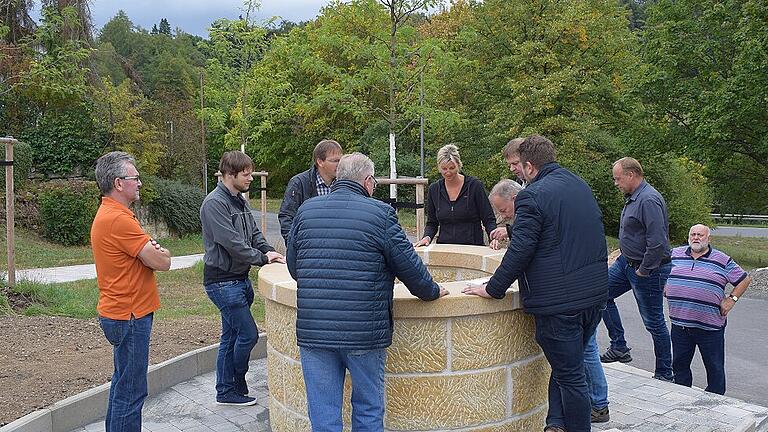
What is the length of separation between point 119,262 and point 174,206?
59.0 feet

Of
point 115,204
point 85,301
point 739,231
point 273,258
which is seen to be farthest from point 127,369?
point 739,231

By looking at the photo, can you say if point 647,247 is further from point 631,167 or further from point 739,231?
point 739,231

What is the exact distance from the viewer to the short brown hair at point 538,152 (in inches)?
167

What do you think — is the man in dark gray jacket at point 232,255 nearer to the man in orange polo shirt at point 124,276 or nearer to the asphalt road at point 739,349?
the man in orange polo shirt at point 124,276

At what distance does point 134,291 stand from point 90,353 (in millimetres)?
3062

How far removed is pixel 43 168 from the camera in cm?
2153

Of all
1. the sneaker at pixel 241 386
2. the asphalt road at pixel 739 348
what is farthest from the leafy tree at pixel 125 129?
the sneaker at pixel 241 386

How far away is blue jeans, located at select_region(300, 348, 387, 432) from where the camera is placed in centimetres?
371

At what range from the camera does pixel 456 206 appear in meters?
6.35

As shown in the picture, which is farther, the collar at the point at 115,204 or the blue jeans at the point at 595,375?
the blue jeans at the point at 595,375

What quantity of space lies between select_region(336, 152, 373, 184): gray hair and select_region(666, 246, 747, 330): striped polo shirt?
364 cm

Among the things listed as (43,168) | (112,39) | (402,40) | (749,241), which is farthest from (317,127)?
(112,39)

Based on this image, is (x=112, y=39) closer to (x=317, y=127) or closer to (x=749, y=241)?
(x=317, y=127)

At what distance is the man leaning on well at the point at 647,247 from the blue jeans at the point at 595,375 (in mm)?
1338
